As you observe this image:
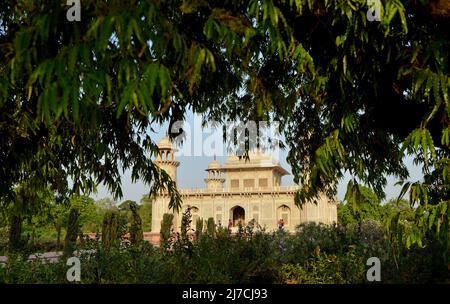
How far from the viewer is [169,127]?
5277 mm

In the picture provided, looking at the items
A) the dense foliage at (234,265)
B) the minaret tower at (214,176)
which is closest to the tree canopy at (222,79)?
the dense foliage at (234,265)

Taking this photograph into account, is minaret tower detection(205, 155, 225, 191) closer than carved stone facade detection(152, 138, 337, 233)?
No

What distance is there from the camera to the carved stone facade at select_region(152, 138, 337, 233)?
49844 millimetres

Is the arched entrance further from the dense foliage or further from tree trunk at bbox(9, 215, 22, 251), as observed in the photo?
the dense foliage

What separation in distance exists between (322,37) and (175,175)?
48.2 meters

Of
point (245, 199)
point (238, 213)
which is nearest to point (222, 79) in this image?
point (245, 199)

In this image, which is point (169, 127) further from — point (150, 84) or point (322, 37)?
point (150, 84)

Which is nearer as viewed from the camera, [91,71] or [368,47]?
[91,71]

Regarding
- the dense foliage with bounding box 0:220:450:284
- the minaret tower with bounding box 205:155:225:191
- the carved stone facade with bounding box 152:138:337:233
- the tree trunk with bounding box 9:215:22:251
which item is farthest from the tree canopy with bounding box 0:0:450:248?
the minaret tower with bounding box 205:155:225:191

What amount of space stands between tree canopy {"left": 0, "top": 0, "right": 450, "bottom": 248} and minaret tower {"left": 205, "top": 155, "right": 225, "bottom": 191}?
47.9m

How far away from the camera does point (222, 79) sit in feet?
13.5

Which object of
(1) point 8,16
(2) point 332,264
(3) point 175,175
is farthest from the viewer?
(3) point 175,175

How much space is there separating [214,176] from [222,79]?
170ft
